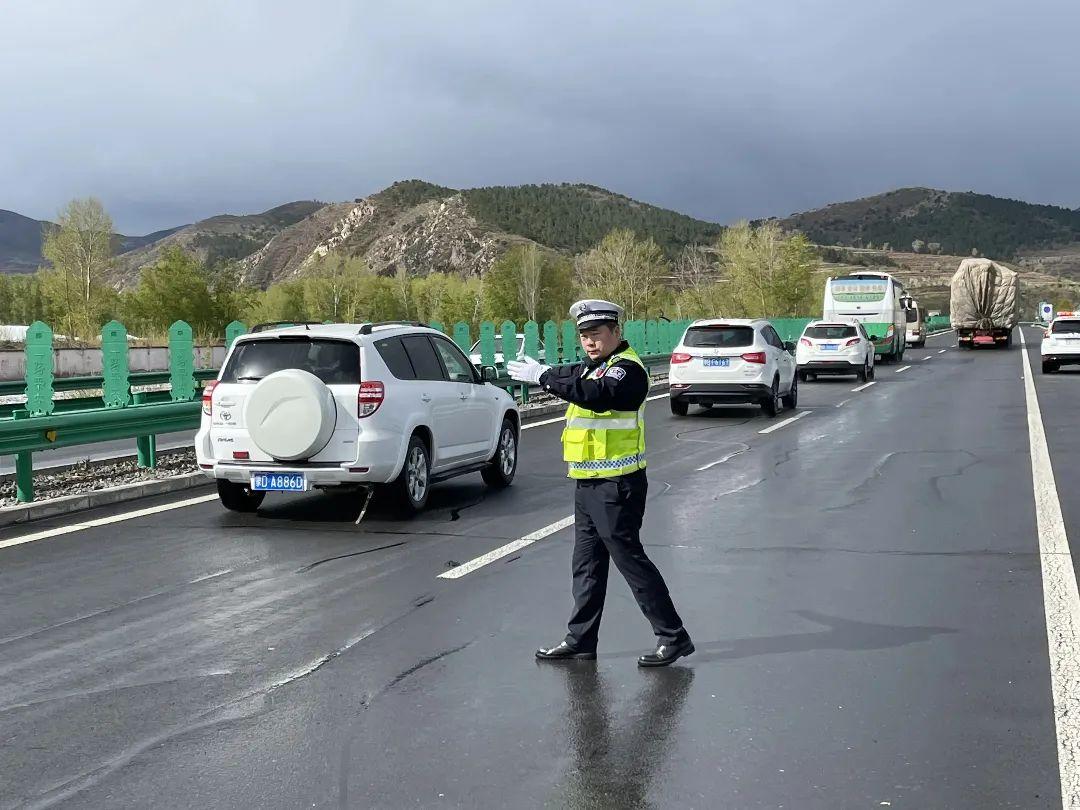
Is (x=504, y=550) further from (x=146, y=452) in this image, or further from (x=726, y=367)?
(x=726, y=367)

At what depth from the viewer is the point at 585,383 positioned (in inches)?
216

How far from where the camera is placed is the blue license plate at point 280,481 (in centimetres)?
966

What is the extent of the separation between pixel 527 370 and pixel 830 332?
28430 mm

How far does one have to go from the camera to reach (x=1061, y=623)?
635 centimetres

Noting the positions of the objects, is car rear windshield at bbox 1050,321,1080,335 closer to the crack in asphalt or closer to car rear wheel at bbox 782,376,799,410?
car rear wheel at bbox 782,376,799,410

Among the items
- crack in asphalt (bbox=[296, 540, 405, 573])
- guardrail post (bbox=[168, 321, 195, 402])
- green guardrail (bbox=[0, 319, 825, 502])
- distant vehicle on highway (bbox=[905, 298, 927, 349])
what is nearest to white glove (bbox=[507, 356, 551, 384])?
crack in asphalt (bbox=[296, 540, 405, 573])

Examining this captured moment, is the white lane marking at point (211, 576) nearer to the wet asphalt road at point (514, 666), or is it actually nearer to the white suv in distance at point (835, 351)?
the wet asphalt road at point (514, 666)

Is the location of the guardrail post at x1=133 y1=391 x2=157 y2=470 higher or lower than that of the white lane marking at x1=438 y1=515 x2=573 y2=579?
higher

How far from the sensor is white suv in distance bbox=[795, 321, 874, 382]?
31969 mm

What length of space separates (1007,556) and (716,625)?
302 cm

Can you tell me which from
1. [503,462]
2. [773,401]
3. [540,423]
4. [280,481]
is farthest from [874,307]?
[280,481]

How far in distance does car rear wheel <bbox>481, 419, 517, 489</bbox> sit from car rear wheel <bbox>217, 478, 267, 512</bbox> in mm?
2488

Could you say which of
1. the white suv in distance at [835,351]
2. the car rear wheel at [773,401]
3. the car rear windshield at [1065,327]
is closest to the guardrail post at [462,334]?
the car rear wheel at [773,401]

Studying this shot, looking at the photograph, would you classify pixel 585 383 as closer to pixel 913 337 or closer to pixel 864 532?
pixel 864 532
